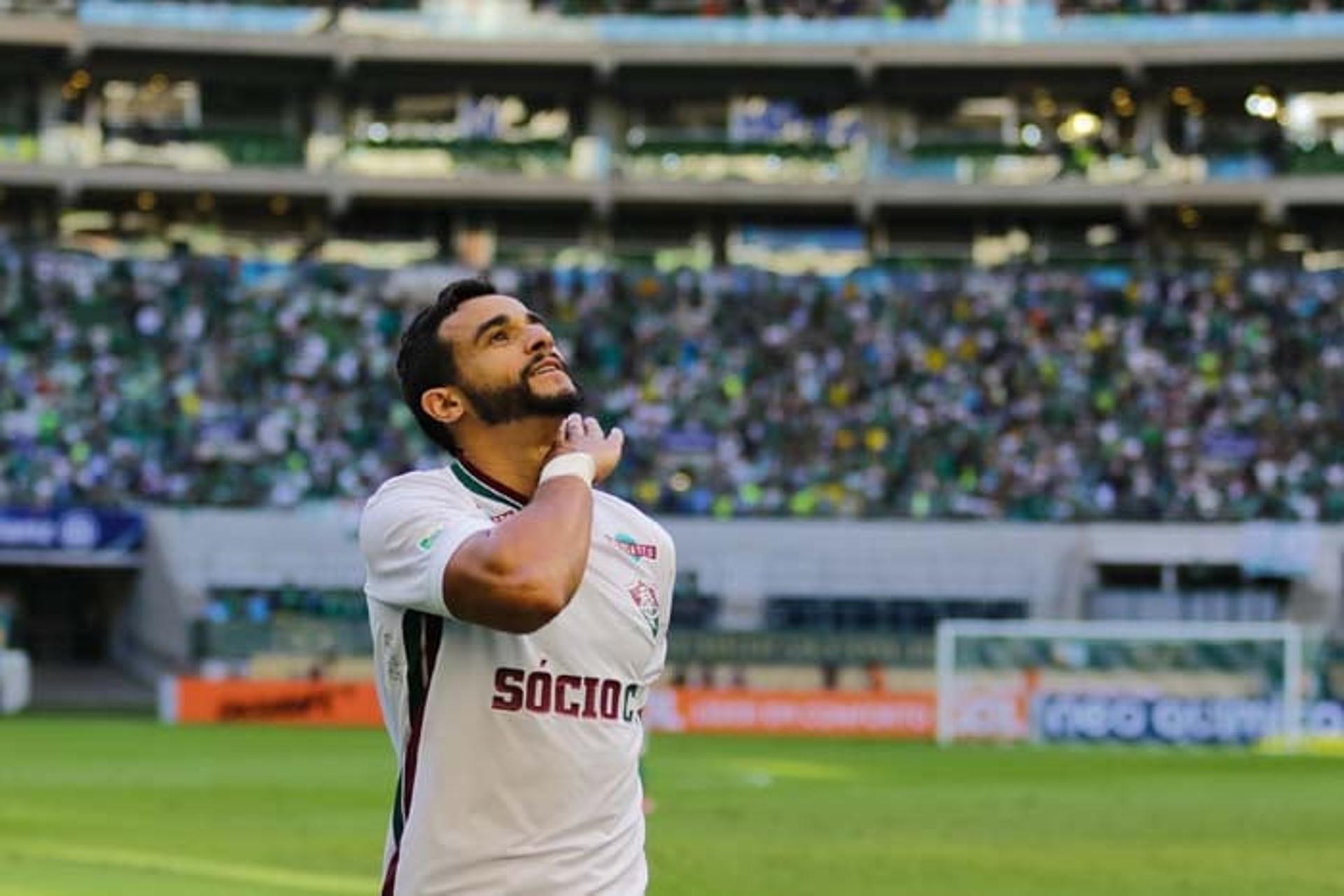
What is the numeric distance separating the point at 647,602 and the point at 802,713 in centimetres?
3760

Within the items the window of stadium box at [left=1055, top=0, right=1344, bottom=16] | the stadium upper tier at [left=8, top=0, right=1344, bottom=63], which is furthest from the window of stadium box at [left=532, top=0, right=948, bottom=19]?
the window of stadium box at [left=1055, top=0, right=1344, bottom=16]

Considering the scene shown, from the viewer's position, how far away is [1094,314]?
184 ft

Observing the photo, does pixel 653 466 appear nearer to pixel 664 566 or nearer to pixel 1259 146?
pixel 1259 146

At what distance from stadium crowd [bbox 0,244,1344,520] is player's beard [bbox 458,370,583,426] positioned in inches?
1764

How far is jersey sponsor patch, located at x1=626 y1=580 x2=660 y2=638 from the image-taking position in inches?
213

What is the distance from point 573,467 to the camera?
17.0ft

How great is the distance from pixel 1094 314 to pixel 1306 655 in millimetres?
17064

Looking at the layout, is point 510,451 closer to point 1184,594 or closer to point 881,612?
point 881,612

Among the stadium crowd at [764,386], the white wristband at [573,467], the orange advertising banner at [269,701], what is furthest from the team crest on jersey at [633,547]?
the stadium crowd at [764,386]

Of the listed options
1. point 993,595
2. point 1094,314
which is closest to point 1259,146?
point 1094,314

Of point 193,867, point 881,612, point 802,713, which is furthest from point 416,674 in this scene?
point 881,612

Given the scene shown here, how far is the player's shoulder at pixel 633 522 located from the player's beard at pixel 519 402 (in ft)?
0.85

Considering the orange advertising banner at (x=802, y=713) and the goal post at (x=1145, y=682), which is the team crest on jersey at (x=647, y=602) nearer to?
the goal post at (x=1145, y=682)

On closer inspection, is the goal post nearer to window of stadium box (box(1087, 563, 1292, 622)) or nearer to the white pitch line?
window of stadium box (box(1087, 563, 1292, 622))
